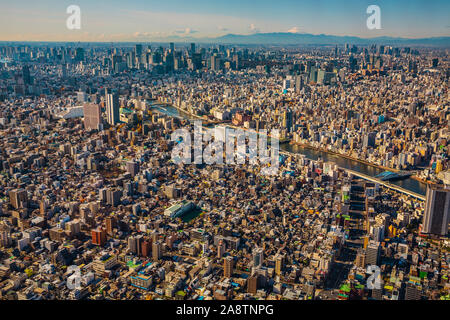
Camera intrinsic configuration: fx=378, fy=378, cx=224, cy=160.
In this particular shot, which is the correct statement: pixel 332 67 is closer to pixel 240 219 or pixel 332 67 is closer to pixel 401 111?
pixel 401 111

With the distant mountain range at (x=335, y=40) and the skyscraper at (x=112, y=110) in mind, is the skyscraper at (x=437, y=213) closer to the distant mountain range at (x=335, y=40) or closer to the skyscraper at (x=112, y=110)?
the distant mountain range at (x=335, y=40)

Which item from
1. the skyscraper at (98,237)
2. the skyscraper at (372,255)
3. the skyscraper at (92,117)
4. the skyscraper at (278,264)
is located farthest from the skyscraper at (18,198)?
the skyscraper at (92,117)

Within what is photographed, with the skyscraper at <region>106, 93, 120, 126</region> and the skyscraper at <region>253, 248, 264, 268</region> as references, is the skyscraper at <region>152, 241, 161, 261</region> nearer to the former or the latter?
the skyscraper at <region>253, 248, 264, 268</region>

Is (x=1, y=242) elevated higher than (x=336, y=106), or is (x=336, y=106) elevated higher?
(x=336, y=106)

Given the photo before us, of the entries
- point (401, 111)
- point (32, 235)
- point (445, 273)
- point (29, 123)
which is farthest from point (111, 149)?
point (401, 111)

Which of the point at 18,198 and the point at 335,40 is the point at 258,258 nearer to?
the point at 18,198

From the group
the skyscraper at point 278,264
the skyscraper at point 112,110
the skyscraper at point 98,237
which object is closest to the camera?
the skyscraper at point 278,264

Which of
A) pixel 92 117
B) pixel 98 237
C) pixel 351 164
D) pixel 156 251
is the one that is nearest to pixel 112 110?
pixel 92 117
